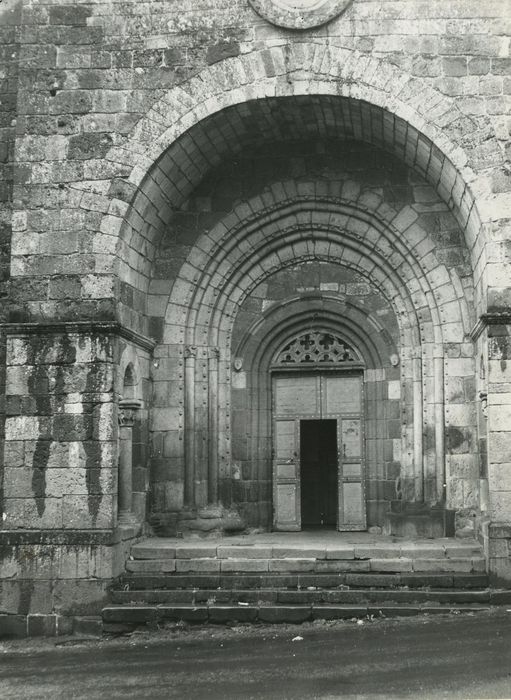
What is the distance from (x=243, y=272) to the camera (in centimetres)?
1006

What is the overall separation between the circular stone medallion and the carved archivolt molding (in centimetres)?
347

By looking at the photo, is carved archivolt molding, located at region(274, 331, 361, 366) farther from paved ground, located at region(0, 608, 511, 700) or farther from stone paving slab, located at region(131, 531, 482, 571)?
paved ground, located at region(0, 608, 511, 700)

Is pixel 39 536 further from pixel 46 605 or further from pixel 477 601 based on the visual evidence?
pixel 477 601

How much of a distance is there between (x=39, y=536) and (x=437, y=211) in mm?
5428

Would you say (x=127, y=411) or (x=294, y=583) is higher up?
(x=127, y=411)

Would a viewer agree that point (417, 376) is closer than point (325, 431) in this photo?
Yes

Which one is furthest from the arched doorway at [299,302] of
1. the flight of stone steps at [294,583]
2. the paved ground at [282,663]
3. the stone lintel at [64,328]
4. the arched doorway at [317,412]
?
the paved ground at [282,663]

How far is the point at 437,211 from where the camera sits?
9539 mm

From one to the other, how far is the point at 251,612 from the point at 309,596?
56 cm

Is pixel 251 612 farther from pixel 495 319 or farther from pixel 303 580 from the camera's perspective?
pixel 495 319

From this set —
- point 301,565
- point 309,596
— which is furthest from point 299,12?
point 309,596

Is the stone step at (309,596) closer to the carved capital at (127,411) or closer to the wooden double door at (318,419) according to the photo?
the carved capital at (127,411)

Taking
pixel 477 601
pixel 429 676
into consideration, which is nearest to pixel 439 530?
pixel 477 601

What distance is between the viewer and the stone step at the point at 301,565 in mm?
8227
